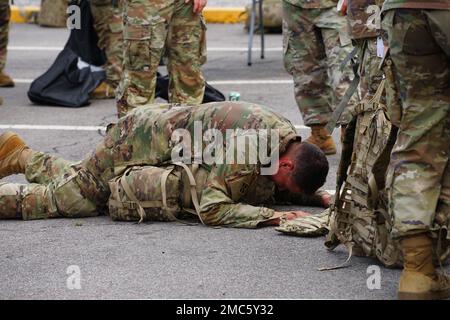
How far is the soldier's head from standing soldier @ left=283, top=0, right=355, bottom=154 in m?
1.66

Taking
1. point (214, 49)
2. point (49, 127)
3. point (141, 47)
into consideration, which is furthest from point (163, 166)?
point (214, 49)

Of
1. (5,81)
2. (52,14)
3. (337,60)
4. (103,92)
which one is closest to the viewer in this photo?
(337,60)

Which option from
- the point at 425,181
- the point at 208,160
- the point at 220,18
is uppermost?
the point at 425,181

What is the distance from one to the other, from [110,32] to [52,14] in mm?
5236

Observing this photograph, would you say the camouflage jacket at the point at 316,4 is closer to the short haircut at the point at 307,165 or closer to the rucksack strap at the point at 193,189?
the short haircut at the point at 307,165

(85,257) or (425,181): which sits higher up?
(425,181)

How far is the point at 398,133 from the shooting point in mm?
4238

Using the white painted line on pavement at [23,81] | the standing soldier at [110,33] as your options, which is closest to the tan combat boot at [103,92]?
the standing soldier at [110,33]

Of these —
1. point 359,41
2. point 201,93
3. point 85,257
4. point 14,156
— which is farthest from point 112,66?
point 85,257

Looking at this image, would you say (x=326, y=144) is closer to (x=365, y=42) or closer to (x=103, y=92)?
(x=365, y=42)

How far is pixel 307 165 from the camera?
5.27 metres

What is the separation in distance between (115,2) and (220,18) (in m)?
5.96

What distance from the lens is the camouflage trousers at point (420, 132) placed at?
13.4 feet
